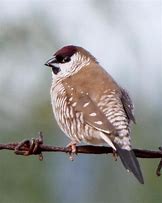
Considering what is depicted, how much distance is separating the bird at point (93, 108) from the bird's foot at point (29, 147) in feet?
1.65

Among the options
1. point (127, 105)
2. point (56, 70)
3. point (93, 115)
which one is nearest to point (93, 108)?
point (93, 115)

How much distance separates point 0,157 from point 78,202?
0.94m

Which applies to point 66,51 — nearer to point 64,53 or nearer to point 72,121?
point 64,53

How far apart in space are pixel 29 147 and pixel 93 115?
755 millimetres

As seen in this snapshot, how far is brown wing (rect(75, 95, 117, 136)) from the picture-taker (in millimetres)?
5469

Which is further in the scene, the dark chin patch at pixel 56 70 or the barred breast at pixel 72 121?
the dark chin patch at pixel 56 70

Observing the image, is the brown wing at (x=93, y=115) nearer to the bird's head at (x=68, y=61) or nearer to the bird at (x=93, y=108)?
the bird at (x=93, y=108)

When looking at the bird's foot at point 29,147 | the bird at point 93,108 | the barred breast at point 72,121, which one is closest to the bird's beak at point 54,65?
the bird at point 93,108

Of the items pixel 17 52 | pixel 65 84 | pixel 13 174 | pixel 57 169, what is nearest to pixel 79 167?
pixel 57 169

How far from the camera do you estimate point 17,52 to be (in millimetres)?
11578

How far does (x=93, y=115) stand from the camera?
18.4ft

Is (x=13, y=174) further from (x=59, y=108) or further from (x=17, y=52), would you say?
(x=59, y=108)

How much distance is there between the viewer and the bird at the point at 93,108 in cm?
542

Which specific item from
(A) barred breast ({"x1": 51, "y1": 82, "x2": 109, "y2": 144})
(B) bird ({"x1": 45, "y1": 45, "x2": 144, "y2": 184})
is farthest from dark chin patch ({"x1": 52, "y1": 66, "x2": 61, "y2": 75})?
(A) barred breast ({"x1": 51, "y1": 82, "x2": 109, "y2": 144})
